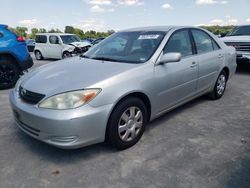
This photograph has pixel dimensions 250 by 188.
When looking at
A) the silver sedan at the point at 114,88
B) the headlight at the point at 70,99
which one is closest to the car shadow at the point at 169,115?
the silver sedan at the point at 114,88

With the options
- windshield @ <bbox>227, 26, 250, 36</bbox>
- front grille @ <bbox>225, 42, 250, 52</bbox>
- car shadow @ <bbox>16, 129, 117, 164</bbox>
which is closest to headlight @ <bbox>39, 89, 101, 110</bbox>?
car shadow @ <bbox>16, 129, 117, 164</bbox>

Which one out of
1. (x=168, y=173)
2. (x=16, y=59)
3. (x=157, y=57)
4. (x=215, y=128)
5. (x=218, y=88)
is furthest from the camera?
(x=16, y=59)

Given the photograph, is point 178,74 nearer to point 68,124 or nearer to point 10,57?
point 68,124

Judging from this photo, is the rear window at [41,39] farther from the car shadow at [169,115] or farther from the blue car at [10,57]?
the car shadow at [169,115]

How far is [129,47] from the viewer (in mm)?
3689

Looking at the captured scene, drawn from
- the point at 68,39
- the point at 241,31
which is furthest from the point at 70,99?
the point at 68,39

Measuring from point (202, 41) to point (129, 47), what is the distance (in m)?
1.52

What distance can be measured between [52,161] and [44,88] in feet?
2.76

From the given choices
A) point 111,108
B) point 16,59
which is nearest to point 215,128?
point 111,108

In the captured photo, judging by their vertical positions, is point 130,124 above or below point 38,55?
above

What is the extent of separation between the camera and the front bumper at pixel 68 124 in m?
2.53

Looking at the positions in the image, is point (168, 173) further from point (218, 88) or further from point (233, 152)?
point (218, 88)

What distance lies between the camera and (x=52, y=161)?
2830 millimetres

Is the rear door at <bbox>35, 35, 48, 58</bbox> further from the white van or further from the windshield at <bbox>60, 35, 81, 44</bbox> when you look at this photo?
the windshield at <bbox>60, 35, 81, 44</bbox>
